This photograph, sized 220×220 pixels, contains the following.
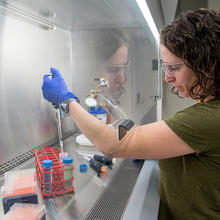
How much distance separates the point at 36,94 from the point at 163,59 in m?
0.85

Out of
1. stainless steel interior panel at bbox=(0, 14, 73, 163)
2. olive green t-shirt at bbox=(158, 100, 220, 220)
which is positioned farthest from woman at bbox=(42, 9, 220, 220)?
stainless steel interior panel at bbox=(0, 14, 73, 163)

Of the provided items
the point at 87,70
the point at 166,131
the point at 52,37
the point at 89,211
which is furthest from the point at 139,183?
the point at 52,37

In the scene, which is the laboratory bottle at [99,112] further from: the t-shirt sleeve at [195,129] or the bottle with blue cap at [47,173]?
the t-shirt sleeve at [195,129]

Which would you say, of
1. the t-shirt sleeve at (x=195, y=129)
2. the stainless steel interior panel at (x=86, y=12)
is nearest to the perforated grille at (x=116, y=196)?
the t-shirt sleeve at (x=195, y=129)

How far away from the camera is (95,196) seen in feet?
2.99

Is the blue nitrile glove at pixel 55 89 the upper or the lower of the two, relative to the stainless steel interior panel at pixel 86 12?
lower

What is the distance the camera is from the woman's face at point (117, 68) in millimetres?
1399

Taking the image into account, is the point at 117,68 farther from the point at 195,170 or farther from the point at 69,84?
the point at 195,170

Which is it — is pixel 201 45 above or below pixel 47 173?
above

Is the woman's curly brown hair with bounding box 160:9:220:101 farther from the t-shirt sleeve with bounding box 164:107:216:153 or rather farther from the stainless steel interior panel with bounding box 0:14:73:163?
Answer: the stainless steel interior panel with bounding box 0:14:73:163

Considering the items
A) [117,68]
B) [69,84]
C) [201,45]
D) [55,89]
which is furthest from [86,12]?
[201,45]

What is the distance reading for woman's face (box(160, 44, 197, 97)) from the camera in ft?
2.59

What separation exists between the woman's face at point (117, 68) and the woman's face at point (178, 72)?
1.86ft

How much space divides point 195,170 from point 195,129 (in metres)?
0.20
